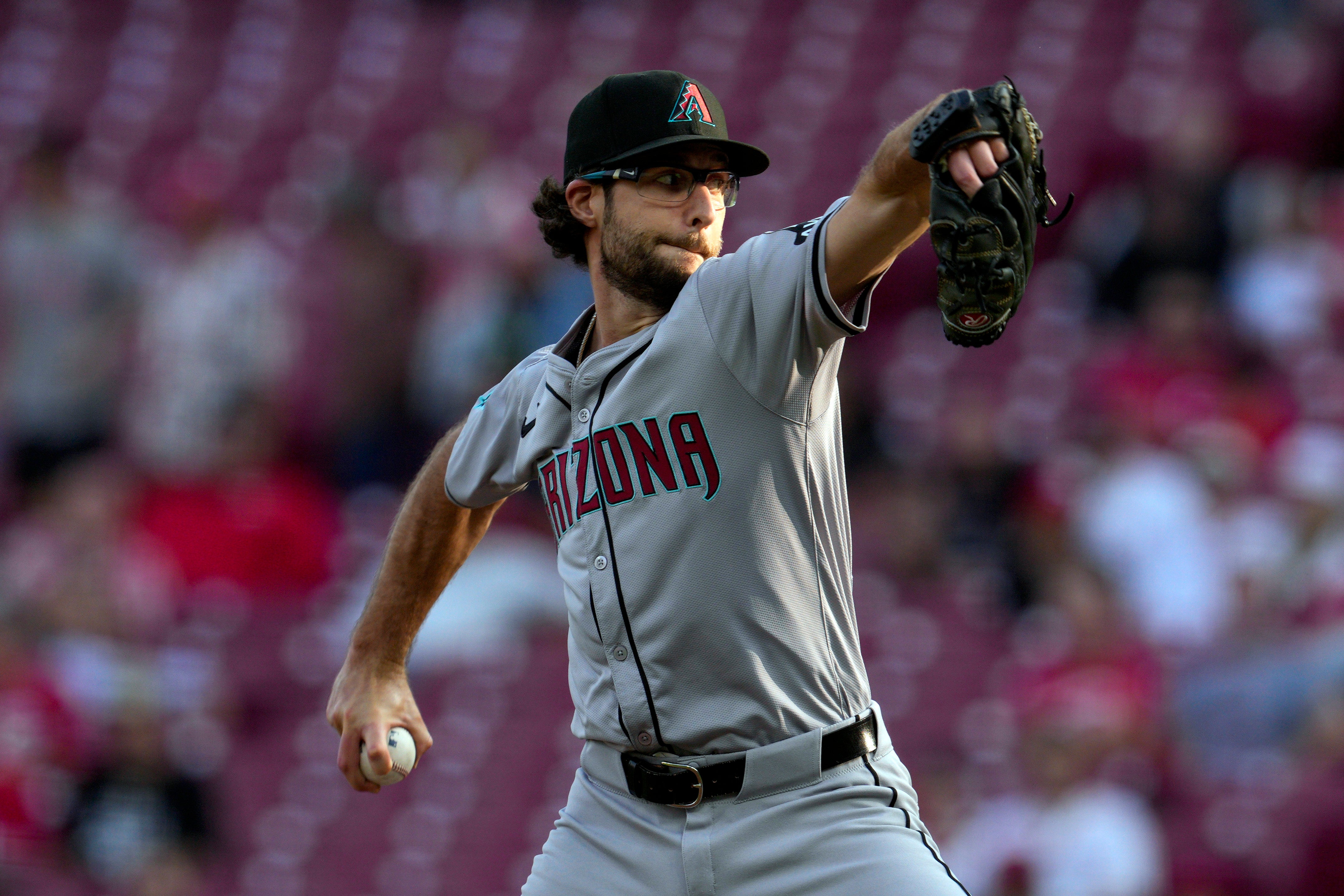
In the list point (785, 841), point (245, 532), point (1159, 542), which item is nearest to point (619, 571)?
point (785, 841)

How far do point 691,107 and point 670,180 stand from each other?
126mm

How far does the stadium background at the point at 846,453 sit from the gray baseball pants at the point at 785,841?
2.67 m

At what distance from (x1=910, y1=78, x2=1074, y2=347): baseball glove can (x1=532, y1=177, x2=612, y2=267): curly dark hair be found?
97 centimetres

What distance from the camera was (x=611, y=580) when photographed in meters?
2.74

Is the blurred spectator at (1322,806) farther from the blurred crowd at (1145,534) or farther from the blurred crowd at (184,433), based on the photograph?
the blurred crowd at (184,433)

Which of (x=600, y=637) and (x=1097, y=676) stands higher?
(x=600, y=637)

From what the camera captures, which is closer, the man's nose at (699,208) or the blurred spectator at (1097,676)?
the man's nose at (699,208)

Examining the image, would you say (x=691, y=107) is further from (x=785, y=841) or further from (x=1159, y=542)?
(x=1159, y=542)

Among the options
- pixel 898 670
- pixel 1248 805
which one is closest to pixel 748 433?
pixel 1248 805

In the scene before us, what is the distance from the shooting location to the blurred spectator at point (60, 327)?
27.8 feet

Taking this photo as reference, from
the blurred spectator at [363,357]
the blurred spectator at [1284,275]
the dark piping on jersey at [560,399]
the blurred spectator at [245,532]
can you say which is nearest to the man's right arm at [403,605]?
the dark piping on jersey at [560,399]

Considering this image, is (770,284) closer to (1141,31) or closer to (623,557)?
(623,557)

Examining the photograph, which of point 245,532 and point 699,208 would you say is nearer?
point 699,208

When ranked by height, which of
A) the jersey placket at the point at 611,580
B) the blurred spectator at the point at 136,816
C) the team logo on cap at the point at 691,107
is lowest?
the blurred spectator at the point at 136,816
